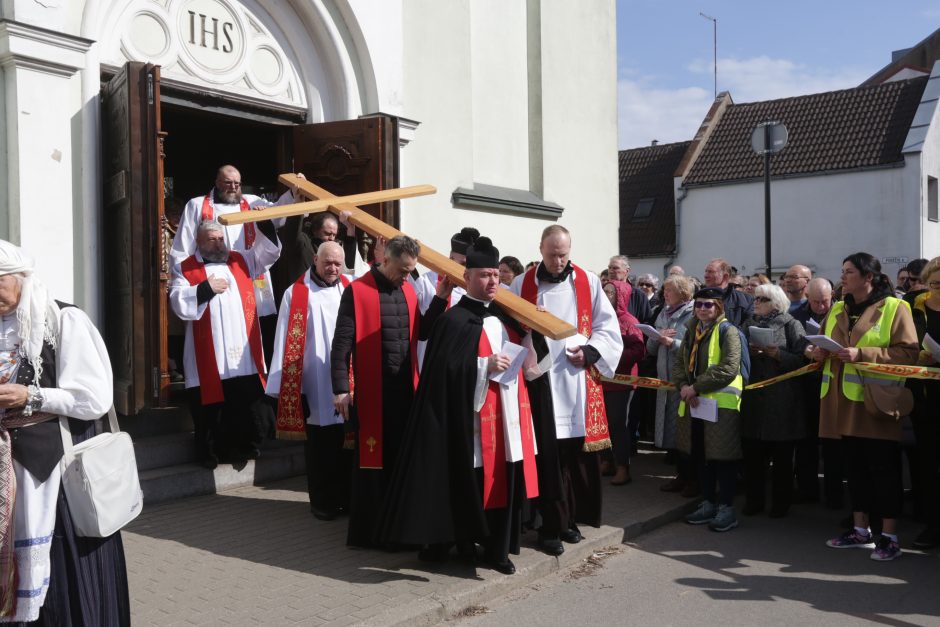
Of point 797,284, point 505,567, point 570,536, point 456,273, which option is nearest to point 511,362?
point 456,273

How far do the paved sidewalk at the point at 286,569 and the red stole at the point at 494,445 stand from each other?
0.49 meters

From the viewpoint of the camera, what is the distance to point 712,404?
659 centimetres

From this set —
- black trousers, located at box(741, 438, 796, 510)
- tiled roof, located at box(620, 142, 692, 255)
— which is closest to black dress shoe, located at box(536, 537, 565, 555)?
black trousers, located at box(741, 438, 796, 510)

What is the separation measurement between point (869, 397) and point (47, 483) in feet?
15.8

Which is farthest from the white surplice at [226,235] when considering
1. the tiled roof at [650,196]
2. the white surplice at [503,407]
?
the tiled roof at [650,196]

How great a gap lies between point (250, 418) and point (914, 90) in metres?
28.9

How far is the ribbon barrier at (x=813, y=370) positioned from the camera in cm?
573

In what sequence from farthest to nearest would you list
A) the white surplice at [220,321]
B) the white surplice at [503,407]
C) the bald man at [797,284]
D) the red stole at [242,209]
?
1. the bald man at [797,284]
2. the red stole at [242,209]
3. the white surplice at [220,321]
4. the white surplice at [503,407]

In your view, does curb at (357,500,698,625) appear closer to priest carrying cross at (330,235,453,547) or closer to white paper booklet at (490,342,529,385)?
priest carrying cross at (330,235,453,547)

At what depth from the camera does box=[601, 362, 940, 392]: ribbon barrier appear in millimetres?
5730

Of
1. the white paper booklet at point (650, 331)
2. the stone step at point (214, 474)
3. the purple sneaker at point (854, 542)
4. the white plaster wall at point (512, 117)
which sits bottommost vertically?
the purple sneaker at point (854, 542)

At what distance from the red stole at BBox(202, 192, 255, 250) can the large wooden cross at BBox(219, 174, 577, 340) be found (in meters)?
0.49

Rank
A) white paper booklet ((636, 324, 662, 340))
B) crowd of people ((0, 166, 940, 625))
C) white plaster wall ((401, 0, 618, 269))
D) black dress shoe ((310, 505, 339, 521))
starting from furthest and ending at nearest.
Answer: white plaster wall ((401, 0, 618, 269))
white paper booklet ((636, 324, 662, 340))
black dress shoe ((310, 505, 339, 521))
crowd of people ((0, 166, 940, 625))

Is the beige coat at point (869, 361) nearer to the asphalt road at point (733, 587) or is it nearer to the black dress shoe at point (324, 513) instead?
the asphalt road at point (733, 587)
